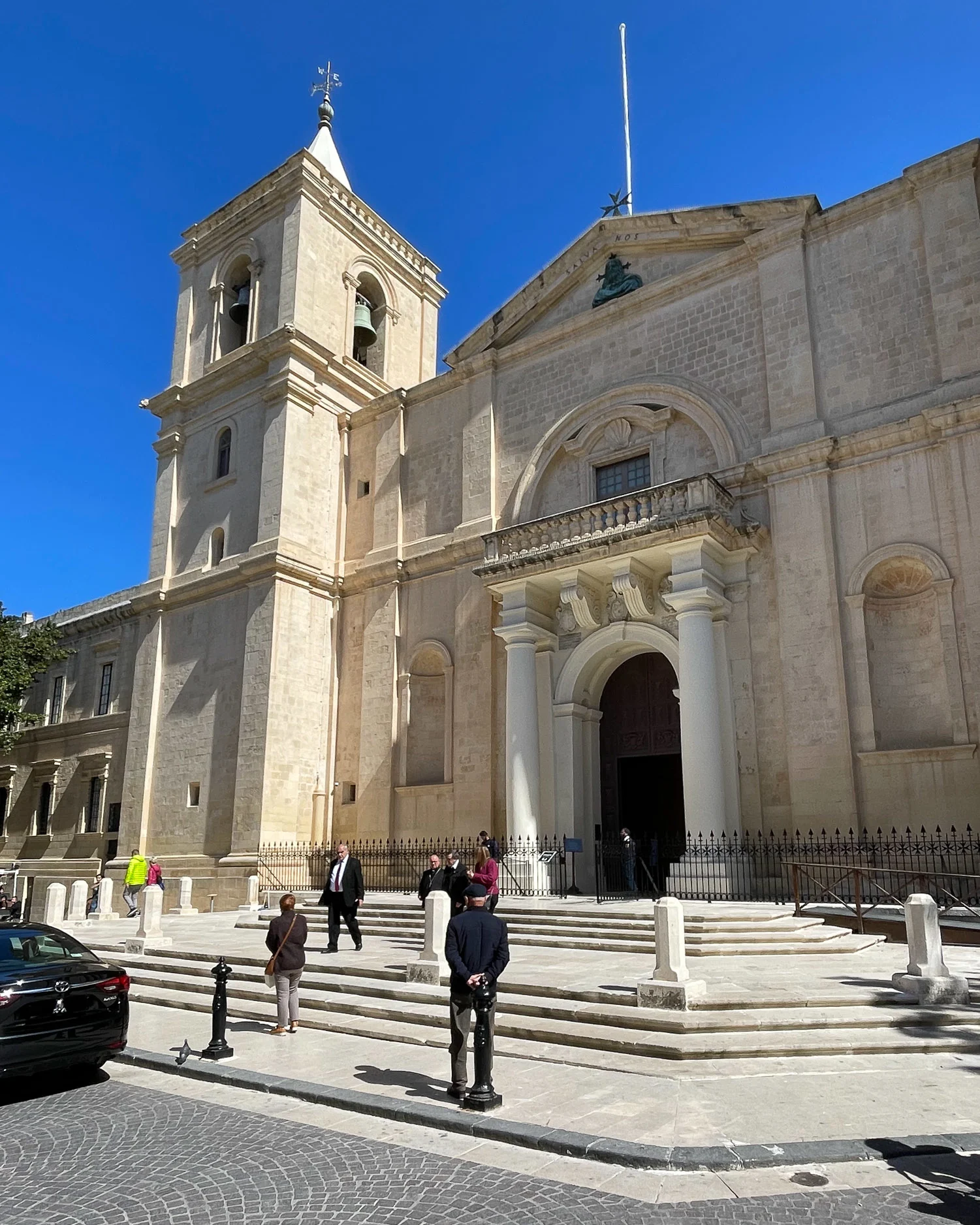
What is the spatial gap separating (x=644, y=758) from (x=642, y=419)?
25.4 feet

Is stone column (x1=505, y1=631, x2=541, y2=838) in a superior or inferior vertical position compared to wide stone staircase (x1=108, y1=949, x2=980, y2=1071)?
superior

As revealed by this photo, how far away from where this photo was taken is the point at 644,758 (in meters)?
21.2

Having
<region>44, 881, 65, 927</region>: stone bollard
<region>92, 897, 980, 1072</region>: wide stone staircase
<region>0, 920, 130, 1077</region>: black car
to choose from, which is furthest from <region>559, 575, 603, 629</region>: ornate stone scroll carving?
<region>44, 881, 65, 927</region>: stone bollard

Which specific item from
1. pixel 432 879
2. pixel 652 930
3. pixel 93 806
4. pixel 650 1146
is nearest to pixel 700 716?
pixel 652 930

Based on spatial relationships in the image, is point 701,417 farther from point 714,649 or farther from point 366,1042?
point 366,1042

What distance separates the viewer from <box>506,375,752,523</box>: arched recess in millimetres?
19859

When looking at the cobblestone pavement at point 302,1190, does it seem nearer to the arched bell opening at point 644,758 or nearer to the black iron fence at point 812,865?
the black iron fence at point 812,865

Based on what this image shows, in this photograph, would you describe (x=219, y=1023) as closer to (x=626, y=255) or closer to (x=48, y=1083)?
(x=48, y=1083)

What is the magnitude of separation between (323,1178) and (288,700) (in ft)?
62.8

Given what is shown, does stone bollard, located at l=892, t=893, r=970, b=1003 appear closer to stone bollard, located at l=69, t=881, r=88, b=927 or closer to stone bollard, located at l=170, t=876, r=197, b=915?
stone bollard, located at l=69, t=881, r=88, b=927

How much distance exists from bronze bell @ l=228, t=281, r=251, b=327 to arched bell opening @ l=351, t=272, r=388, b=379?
3.63 meters

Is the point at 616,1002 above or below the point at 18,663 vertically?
below

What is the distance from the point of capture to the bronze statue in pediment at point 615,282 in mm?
22750

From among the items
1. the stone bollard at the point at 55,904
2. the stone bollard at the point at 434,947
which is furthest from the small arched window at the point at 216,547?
the stone bollard at the point at 434,947
